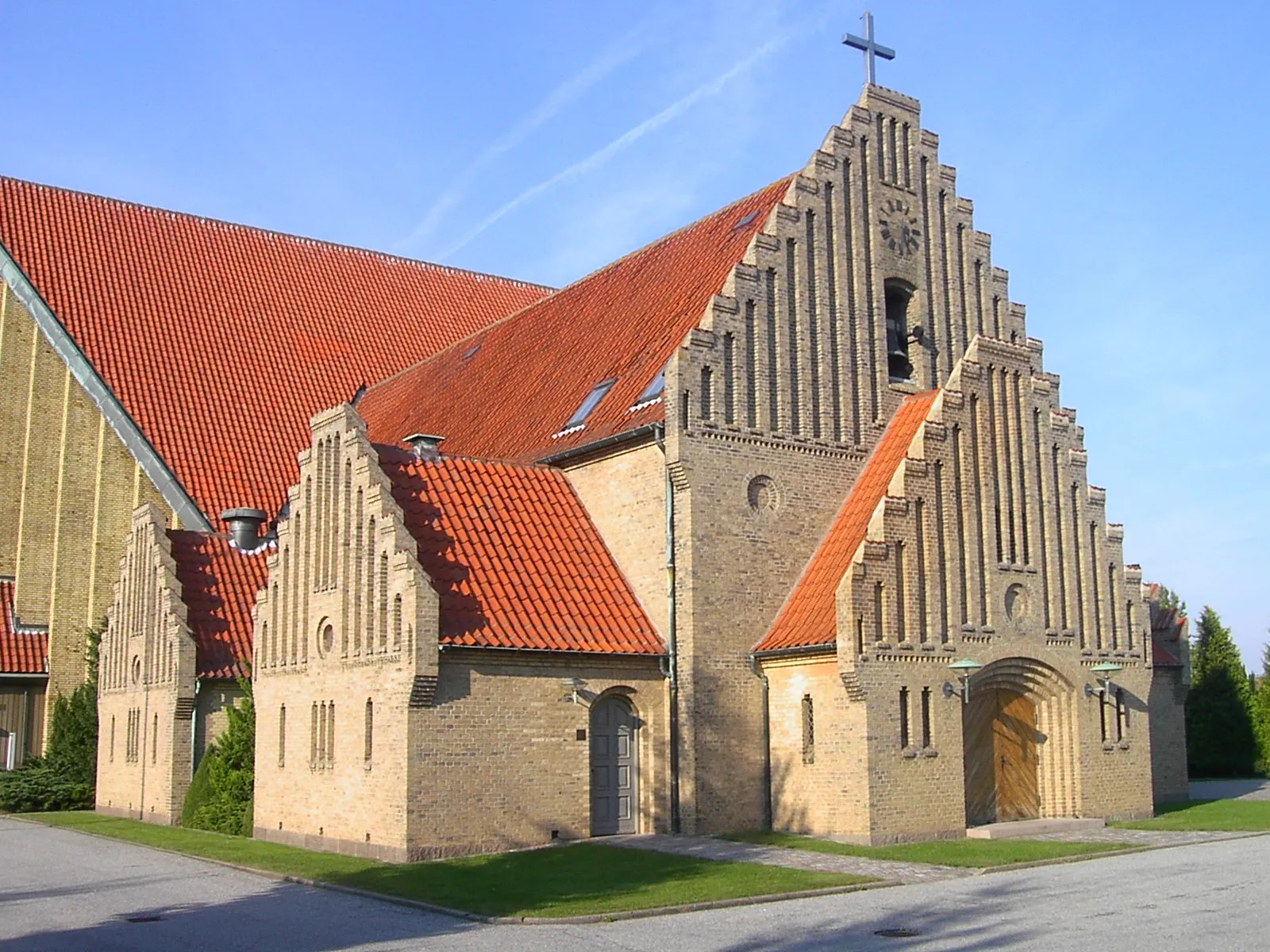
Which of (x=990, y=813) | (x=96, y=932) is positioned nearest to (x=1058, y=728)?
(x=990, y=813)

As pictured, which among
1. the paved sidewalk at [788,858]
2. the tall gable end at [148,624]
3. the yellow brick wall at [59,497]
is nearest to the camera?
the paved sidewalk at [788,858]

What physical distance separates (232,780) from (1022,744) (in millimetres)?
15708

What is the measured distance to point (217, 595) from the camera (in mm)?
32500

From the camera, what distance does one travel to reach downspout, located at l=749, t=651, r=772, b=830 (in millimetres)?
24969

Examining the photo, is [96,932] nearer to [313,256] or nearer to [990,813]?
[990,813]

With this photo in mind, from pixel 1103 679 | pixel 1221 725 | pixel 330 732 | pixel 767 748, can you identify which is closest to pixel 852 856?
pixel 767 748

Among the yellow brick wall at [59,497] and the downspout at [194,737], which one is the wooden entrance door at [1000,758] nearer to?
the downspout at [194,737]

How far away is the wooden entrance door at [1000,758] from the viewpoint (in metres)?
25.1

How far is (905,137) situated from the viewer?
96.3 feet

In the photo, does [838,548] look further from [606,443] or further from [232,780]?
[232,780]

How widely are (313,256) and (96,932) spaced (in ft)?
118

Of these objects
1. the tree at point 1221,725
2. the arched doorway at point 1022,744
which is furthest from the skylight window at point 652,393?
the tree at point 1221,725

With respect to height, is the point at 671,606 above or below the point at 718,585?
below

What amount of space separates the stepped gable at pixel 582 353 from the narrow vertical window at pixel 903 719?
21.2ft
